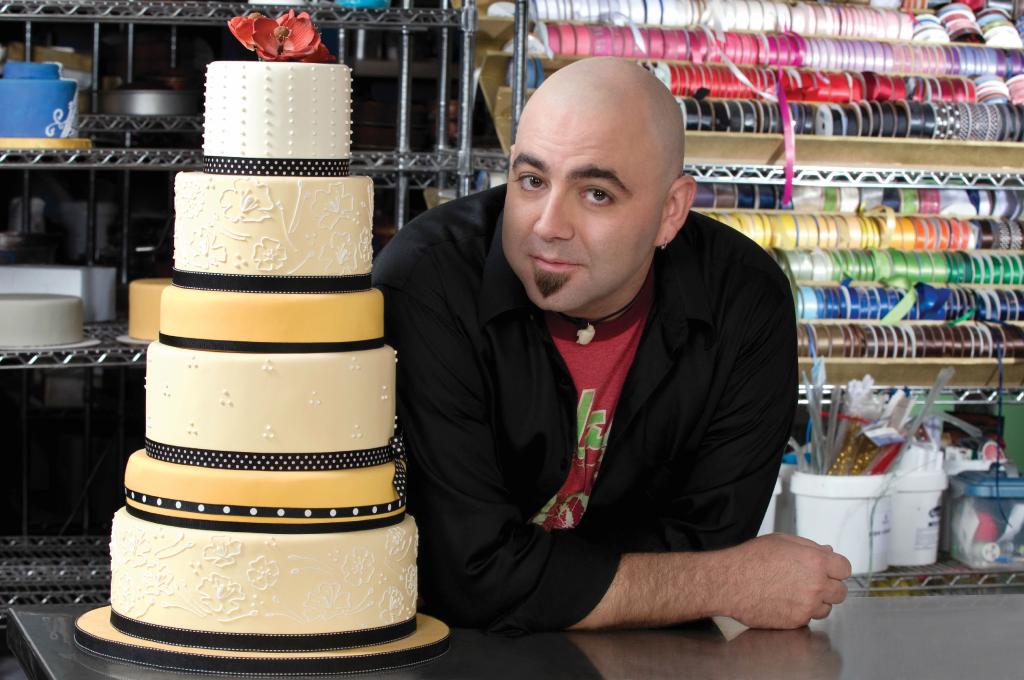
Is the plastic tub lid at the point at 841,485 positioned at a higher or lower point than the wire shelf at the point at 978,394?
lower

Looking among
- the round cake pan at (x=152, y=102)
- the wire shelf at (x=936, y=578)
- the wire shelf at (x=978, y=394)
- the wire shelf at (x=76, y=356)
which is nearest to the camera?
the wire shelf at (x=936, y=578)

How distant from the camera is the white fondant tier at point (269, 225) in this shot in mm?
1470

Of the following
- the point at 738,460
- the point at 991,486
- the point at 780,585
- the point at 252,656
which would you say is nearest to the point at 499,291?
the point at 738,460

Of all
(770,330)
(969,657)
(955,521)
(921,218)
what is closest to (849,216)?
(921,218)

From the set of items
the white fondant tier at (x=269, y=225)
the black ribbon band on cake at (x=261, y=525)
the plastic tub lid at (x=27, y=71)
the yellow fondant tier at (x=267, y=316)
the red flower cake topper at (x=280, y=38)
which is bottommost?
the black ribbon band on cake at (x=261, y=525)

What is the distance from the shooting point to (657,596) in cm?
167

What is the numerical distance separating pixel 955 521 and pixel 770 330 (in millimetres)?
1397

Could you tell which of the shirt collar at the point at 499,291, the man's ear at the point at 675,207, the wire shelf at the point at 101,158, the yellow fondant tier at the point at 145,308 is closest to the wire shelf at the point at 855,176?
the wire shelf at the point at 101,158

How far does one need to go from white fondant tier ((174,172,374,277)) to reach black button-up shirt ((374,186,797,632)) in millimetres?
310

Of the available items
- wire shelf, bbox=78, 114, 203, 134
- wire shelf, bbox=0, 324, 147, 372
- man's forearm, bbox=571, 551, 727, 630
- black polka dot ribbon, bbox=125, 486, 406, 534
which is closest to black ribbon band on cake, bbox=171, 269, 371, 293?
black polka dot ribbon, bbox=125, 486, 406, 534

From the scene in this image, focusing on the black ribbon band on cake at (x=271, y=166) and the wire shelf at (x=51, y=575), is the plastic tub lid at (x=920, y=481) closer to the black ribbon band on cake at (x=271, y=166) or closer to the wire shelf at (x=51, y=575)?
the wire shelf at (x=51, y=575)

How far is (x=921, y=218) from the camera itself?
3553 mm

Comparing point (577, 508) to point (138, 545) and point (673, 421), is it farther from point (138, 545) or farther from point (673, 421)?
point (138, 545)

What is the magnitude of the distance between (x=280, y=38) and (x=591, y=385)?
0.66m
